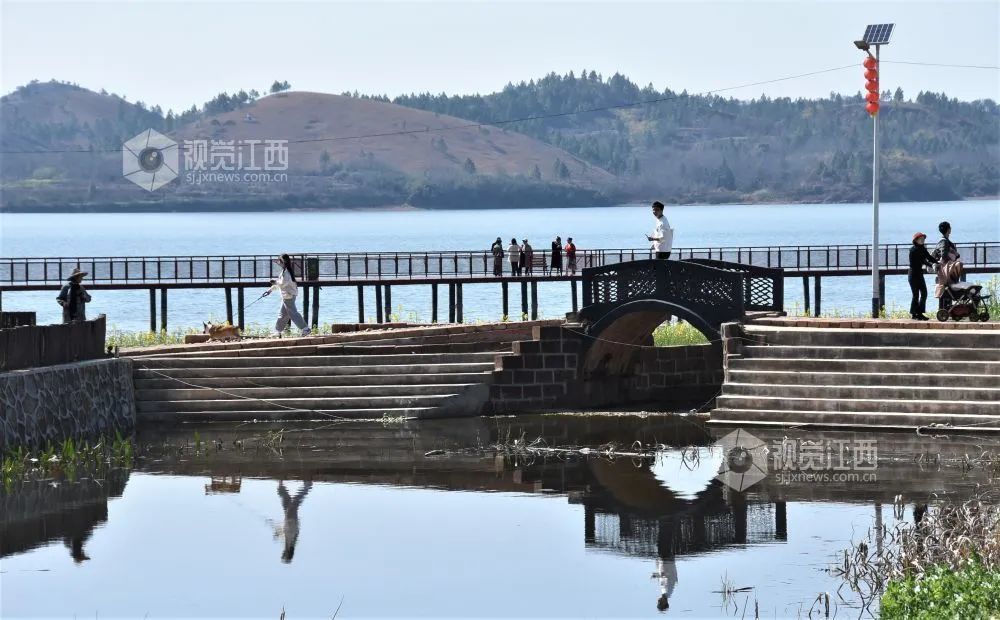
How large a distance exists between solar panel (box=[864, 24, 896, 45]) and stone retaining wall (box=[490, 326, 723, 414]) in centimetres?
694

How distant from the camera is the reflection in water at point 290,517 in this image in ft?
71.1

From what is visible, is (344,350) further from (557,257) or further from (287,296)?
(557,257)

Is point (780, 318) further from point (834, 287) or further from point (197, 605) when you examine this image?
point (834, 287)

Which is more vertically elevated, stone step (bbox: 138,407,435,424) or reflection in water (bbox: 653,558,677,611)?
stone step (bbox: 138,407,435,424)

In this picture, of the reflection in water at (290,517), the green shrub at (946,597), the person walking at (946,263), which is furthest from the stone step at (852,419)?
the green shrub at (946,597)

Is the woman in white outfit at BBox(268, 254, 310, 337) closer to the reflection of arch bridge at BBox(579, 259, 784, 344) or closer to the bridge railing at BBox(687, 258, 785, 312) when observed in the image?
the reflection of arch bridge at BBox(579, 259, 784, 344)

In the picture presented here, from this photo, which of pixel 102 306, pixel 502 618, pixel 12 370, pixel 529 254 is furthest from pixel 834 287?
pixel 502 618

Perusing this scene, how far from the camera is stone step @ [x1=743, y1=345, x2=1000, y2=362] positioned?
95.1 feet

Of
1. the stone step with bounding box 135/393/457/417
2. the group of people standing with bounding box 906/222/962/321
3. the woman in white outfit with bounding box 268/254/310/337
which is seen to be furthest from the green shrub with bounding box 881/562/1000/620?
the woman in white outfit with bounding box 268/254/310/337

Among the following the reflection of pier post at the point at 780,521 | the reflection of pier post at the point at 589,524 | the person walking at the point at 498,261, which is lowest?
the reflection of pier post at the point at 589,524

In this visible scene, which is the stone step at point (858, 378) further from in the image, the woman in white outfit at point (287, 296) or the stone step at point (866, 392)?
the woman in white outfit at point (287, 296)

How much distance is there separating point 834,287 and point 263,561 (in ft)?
330

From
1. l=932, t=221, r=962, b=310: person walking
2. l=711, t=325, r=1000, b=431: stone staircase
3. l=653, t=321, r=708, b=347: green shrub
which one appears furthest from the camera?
l=653, t=321, r=708, b=347: green shrub

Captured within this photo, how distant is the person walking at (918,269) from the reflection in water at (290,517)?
11685 mm
